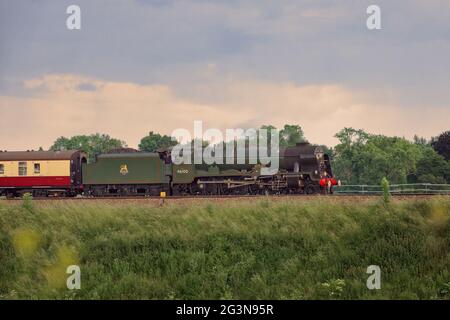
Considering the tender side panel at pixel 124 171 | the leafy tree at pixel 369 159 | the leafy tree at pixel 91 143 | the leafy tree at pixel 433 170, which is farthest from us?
the leafy tree at pixel 91 143

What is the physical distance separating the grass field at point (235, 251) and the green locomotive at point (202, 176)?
12.1 m

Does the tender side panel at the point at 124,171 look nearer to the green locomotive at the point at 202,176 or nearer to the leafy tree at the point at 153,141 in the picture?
the green locomotive at the point at 202,176

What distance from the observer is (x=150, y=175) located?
34531 mm

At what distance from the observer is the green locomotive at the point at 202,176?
108 ft

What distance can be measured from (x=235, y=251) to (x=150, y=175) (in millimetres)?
17546

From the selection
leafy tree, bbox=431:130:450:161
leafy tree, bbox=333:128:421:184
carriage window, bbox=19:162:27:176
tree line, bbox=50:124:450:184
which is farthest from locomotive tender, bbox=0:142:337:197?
leafy tree, bbox=431:130:450:161

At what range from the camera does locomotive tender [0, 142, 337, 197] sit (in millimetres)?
33188

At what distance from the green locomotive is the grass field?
39.6 feet

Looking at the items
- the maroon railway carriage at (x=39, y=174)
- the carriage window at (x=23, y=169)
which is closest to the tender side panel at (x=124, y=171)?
the maroon railway carriage at (x=39, y=174)

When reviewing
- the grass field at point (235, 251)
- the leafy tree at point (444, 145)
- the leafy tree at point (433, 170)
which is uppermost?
the leafy tree at point (444, 145)

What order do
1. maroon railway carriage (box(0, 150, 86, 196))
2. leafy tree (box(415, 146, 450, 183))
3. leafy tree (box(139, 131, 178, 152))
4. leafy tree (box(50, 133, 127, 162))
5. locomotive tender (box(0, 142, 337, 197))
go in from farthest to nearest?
leafy tree (box(50, 133, 127, 162))
leafy tree (box(139, 131, 178, 152))
leafy tree (box(415, 146, 450, 183))
maroon railway carriage (box(0, 150, 86, 196))
locomotive tender (box(0, 142, 337, 197))

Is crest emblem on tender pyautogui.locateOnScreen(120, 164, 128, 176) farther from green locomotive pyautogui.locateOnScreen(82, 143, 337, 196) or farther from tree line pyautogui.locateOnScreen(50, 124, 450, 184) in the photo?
tree line pyautogui.locateOnScreen(50, 124, 450, 184)
